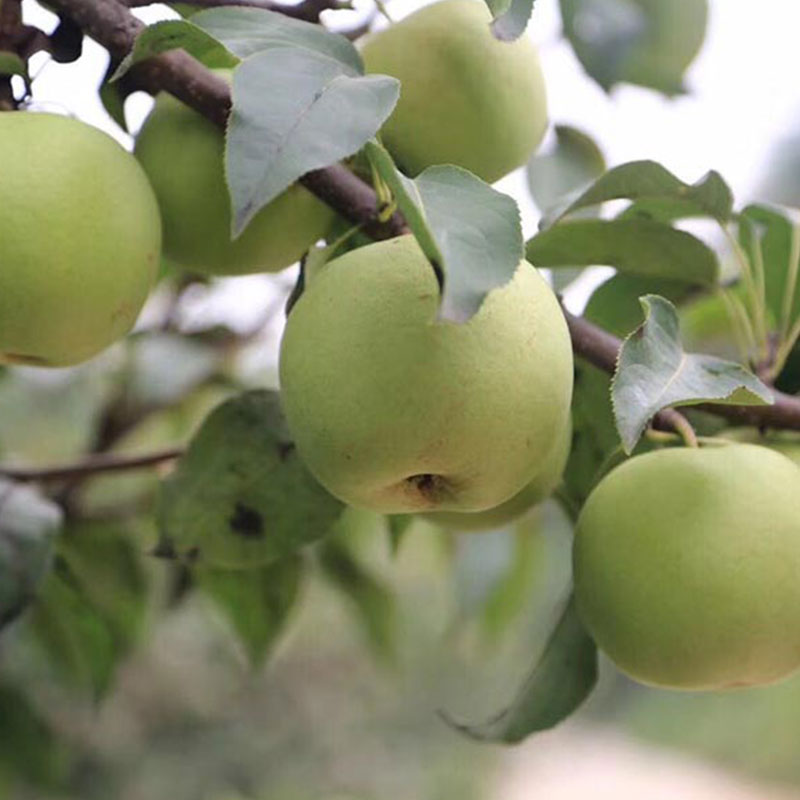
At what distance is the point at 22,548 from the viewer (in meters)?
0.80

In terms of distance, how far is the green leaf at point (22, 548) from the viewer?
784mm

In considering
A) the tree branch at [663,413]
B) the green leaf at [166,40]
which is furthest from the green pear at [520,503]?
the green leaf at [166,40]

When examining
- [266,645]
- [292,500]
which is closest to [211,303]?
[266,645]

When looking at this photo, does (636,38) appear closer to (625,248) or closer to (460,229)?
(625,248)

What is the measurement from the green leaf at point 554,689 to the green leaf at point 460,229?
1.03 feet

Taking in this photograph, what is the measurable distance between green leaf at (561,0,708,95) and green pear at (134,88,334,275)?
291mm

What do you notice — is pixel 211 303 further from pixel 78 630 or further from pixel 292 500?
pixel 292 500

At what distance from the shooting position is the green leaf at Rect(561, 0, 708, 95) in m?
0.85

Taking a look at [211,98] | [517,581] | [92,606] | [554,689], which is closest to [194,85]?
[211,98]

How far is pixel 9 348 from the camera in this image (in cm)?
57

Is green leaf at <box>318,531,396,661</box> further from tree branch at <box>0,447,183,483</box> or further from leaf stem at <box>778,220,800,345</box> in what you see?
leaf stem at <box>778,220,800,345</box>

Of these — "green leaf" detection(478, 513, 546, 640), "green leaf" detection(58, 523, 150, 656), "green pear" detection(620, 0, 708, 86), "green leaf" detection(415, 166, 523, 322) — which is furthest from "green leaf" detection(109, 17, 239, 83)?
"green leaf" detection(478, 513, 546, 640)

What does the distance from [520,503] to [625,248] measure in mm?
168

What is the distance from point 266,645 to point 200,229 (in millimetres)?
485
